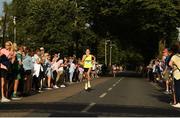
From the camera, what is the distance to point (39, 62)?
26125 mm

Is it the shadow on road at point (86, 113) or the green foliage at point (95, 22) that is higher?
the green foliage at point (95, 22)

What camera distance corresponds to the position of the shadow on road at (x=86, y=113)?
1472cm

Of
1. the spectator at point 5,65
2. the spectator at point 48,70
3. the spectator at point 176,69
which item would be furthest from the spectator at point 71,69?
the spectator at point 176,69

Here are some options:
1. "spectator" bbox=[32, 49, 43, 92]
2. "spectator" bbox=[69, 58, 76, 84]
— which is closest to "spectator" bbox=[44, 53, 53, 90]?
"spectator" bbox=[32, 49, 43, 92]

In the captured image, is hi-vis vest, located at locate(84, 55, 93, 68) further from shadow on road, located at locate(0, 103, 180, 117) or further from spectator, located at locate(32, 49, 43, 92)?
shadow on road, located at locate(0, 103, 180, 117)

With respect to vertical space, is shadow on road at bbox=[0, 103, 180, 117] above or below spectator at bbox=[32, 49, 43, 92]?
below

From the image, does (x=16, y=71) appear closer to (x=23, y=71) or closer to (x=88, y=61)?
(x=23, y=71)

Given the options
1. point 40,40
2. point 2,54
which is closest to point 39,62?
point 2,54

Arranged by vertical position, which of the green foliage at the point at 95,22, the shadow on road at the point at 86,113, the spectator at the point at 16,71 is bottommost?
the shadow on road at the point at 86,113

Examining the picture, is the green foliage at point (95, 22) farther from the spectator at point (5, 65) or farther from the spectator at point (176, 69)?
the spectator at point (176, 69)

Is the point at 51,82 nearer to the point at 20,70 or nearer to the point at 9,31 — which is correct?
the point at 20,70

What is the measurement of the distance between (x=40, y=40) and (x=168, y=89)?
24.0 meters

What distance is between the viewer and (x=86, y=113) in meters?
14.7

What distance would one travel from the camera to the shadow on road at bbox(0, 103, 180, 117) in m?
14.7
